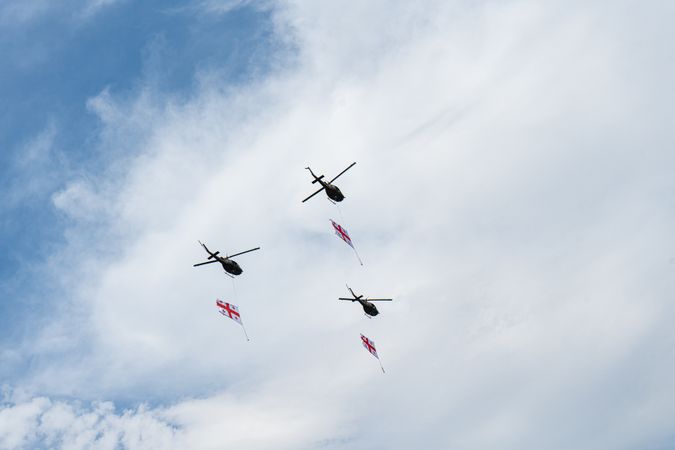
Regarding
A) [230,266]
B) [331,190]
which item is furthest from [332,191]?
[230,266]

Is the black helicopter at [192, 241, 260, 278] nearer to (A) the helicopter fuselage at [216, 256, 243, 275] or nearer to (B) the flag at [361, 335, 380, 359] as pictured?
(A) the helicopter fuselage at [216, 256, 243, 275]

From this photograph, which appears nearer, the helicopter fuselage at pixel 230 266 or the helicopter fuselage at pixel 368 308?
the helicopter fuselage at pixel 230 266

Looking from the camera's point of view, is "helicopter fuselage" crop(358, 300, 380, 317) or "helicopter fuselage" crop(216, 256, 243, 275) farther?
"helicopter fuselage" crop(358, 300, 380, 317)

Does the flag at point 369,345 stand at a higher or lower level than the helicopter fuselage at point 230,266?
lower

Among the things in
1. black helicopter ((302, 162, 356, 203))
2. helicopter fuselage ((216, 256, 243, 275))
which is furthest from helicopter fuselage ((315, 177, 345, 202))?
helicopter fuselage ((216, 256, 243, 275))

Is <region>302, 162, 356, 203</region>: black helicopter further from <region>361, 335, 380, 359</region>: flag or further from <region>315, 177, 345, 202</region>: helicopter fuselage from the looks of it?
<region>361, 335, 380, 359</region>: flag

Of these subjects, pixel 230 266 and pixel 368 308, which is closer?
pixel 230 266

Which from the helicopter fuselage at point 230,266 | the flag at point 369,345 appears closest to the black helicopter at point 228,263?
the helicopter fuselage at point 230,266

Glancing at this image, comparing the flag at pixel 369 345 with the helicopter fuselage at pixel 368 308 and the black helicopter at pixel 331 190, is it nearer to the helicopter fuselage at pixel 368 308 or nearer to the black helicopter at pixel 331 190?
the helicopter fuselage at pixel 368 308

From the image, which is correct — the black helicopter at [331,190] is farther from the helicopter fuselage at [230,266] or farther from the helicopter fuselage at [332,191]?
the helicopter fuselage at [230,266]

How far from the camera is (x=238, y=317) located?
349 ft

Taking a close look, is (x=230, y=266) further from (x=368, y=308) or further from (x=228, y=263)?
(x=368, y=308)

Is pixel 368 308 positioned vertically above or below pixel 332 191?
below

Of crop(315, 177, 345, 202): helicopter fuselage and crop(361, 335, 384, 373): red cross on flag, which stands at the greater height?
crop(315, 177, 345, 202): helicopter fuselage
